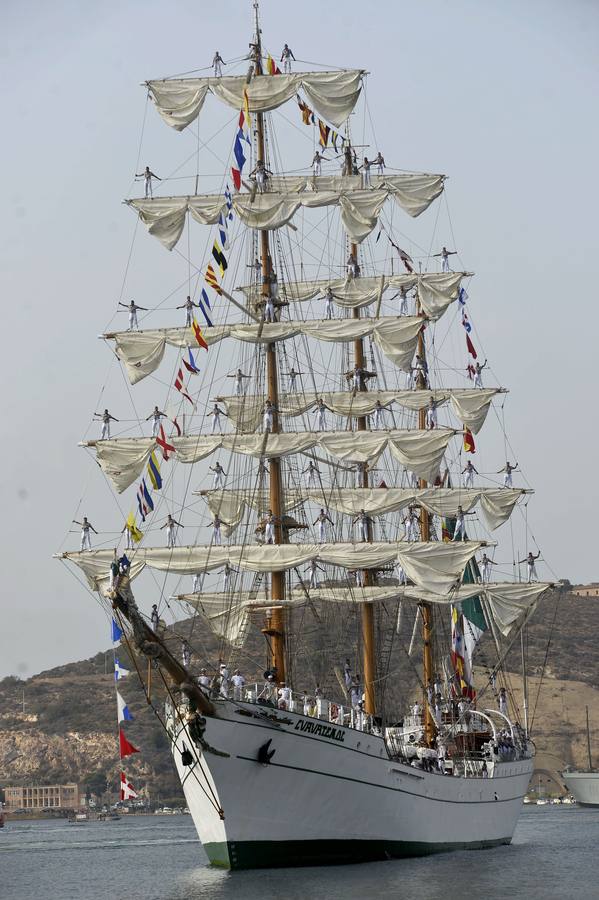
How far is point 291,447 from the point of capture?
155 feet

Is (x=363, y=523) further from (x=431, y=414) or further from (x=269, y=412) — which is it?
(x=269, y=412)

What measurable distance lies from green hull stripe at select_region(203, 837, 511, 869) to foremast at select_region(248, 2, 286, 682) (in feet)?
16.9

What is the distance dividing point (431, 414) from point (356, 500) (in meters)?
4.75

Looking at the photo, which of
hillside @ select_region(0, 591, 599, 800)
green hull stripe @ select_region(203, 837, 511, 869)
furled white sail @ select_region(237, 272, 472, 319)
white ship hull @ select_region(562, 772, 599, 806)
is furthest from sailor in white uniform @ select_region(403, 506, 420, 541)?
hillside @ select_region(0, 591, 599, 800)

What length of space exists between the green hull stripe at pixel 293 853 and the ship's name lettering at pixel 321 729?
2735mm

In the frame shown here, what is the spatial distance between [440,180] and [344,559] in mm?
14801

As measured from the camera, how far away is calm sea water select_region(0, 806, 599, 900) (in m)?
34.9

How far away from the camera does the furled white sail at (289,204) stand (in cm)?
4766

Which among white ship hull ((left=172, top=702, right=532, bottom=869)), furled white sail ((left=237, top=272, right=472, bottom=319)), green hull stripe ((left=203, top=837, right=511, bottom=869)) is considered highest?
furled white sail ((left=237, top=272, right=472, bottom=319))

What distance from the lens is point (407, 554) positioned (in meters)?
49.7

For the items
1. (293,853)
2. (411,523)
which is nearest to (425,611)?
(411,523)

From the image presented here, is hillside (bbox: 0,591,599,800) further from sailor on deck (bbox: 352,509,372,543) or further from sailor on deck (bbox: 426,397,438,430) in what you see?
sailor on deck (bbox: 352,509,372,543)

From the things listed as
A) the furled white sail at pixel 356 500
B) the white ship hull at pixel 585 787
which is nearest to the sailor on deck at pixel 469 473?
the furled white sail at pixel 356 500

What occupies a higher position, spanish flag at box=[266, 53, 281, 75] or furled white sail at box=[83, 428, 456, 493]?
spanish flag at box=[266, 53, 281, 75]
